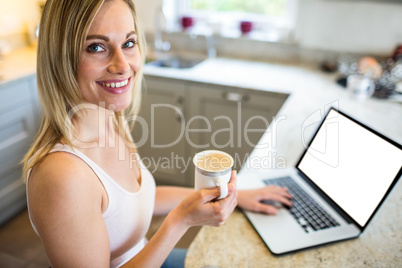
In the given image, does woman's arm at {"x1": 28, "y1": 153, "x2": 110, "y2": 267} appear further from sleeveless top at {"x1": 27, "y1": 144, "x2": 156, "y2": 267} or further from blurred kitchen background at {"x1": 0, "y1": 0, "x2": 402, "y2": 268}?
blurred kitchen background at {"x1": 0, "y1": 0, "x2": 402, "y2": 268}

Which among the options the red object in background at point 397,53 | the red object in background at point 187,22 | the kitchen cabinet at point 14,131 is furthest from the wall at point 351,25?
the kitchen cabinet at point 14,131

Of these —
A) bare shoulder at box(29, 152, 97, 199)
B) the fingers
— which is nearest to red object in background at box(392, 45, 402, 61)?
the fingers

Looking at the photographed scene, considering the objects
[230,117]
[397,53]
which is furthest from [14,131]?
[397,53]

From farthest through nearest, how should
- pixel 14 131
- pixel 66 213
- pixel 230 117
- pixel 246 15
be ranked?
pixel 246 15, pixel 230 117, pixel 14 131, pixel 66 213

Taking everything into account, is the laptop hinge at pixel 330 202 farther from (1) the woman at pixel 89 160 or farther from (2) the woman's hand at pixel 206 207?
(2) the woman's hand at pixel 206 207

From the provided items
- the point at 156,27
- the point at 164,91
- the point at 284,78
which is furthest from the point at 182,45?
the point at 284,78

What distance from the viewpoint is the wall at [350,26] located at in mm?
2359

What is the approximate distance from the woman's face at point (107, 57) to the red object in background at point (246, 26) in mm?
1906

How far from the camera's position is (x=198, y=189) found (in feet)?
2.88

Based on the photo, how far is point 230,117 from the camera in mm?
2402

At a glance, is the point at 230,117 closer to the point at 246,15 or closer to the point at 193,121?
the point at 193,121

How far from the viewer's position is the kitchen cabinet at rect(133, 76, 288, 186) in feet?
7.47

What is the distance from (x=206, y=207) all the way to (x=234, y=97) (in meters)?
1.49

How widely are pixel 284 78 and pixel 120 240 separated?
168 centimetres
